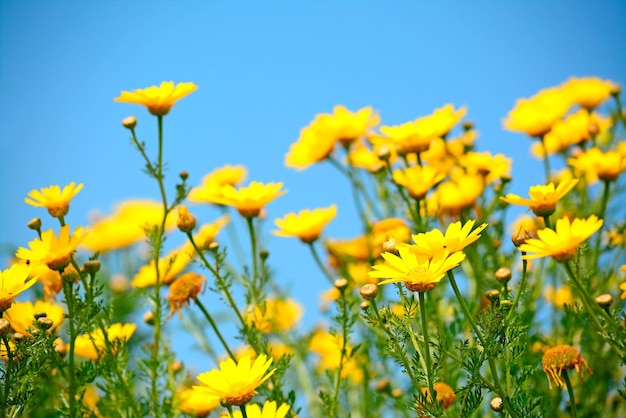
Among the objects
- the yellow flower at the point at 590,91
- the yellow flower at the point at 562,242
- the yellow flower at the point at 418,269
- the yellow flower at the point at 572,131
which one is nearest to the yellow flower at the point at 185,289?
the yellow flower at the point at 418,269

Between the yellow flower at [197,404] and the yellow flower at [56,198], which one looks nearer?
the yellow flower at [56,198]

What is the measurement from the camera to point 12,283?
168 cm

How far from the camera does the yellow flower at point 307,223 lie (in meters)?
2.52

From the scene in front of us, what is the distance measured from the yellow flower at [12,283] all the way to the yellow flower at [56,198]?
0.95ft

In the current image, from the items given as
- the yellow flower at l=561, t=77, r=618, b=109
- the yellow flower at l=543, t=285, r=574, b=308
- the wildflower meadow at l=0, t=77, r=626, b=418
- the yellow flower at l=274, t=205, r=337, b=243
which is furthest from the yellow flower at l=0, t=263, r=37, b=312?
the yellow flower at l=561, t=77, r=618, b=109

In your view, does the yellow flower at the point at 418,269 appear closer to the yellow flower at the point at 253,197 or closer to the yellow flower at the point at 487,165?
the yellow flower at the point at 253,197

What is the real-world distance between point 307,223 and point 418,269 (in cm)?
103

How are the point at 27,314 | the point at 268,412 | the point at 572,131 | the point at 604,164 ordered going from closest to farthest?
the point at 268,412
the point at 27,314
the point at 604,164
the point at 572,131

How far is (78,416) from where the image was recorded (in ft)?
6.14

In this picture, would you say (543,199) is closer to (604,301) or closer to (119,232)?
(604,301)

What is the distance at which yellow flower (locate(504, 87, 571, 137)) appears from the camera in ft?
9.29

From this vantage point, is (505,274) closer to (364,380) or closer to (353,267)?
(364,380)

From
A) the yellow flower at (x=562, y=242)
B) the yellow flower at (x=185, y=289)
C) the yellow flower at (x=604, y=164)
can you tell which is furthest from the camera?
the yellow flower at (x=604, y=164)

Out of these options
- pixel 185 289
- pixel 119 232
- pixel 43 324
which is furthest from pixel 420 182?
pixel 119 232
